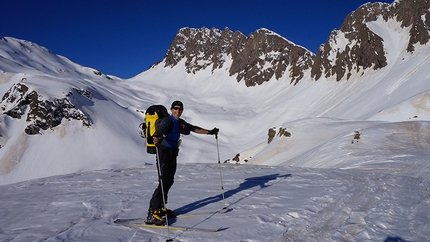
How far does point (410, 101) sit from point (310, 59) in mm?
88246

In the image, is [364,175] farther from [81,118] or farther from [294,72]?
[294,72]

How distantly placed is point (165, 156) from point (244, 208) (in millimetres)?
2015

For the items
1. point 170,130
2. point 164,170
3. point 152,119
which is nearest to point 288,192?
point 164,170

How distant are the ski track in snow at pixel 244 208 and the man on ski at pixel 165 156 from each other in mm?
422

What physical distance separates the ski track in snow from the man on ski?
1.38 ft

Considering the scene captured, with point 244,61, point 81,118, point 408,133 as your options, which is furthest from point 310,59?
point 408,133

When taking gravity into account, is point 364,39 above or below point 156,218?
above

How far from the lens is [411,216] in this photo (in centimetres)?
592

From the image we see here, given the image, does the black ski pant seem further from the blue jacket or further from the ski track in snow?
the ski track in snow

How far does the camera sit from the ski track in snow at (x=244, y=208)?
5293 mm

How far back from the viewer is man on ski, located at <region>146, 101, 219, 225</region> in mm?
5930

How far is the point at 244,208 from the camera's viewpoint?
6.83 metres

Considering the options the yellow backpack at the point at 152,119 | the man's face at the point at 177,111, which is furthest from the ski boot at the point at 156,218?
the man's face at the point at 177,111

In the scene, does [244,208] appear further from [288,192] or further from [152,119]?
[152,119]
